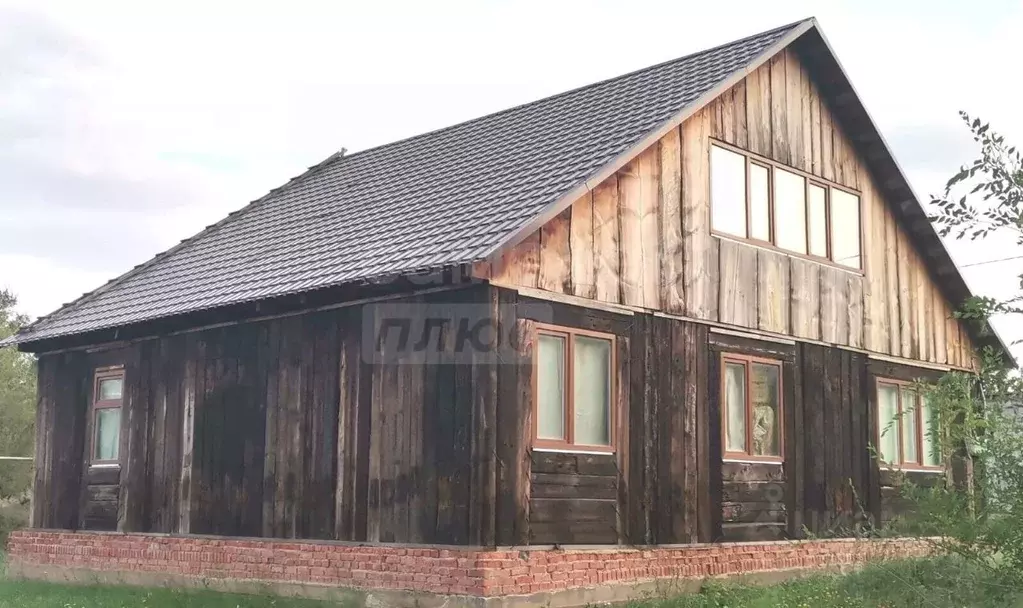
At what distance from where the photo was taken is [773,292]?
17.2m

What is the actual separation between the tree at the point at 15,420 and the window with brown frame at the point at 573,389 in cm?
2275

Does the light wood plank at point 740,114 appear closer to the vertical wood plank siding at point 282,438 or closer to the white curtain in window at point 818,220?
the white curtain in window at point 818,220

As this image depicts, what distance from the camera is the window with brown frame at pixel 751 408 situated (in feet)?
53.4

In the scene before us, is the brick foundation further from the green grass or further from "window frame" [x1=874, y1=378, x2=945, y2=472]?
"window frame" [x1=874, y1=378, x2=945, y2=472]

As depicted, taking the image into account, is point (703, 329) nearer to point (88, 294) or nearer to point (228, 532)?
point (228, 532)

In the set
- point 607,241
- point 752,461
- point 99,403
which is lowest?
point 752,461

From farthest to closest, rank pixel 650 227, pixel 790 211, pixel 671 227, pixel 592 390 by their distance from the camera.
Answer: pixel 790 211 < pixel 671 227 < pixel 650 227 < pixel 592 390

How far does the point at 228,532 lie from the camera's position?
637 inches

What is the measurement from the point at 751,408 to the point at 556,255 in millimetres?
4470

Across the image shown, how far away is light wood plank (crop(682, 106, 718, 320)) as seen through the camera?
15.8 m

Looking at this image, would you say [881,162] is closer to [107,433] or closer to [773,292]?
[773,292]

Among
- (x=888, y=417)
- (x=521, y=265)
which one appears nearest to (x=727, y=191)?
(x=521, y=265)

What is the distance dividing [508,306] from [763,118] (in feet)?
20.4

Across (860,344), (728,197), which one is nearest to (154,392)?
(728,197)
